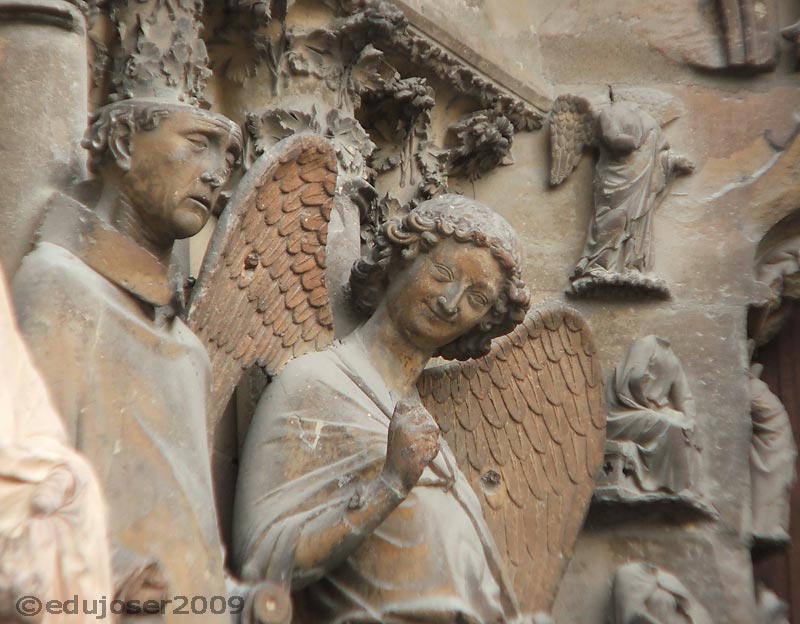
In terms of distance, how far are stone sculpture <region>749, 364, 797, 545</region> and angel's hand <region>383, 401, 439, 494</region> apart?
6.03ft

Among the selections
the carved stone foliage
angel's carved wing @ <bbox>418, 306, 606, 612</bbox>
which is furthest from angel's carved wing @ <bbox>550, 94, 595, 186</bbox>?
the carved stone foliage

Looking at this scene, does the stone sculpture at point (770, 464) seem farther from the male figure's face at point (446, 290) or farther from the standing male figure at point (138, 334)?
the standing male figure at point (138, 334)

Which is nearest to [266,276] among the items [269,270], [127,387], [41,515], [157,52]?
[269,270]

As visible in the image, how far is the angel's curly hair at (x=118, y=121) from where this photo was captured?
16.7 feet

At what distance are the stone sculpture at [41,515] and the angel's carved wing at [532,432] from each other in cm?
233

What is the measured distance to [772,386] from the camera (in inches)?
287

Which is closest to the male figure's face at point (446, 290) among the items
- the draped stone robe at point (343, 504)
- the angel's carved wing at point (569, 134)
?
the draped stone robe at point (343, 504)

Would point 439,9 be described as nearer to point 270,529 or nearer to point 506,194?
point 506,194

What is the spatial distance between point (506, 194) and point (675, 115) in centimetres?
64

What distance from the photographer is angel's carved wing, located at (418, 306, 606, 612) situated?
619 centimetres

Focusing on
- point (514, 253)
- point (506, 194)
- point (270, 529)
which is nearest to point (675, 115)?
point (506, 194)

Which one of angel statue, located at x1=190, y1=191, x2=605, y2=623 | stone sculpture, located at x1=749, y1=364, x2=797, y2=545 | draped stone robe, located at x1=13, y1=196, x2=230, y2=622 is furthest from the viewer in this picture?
stone sculpture, located at x1=749, y1=364, x2=797, y2=545

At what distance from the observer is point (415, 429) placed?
5266 millimetres

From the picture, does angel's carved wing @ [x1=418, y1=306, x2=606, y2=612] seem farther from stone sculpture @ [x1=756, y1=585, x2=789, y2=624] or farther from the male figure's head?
the male figure's head
